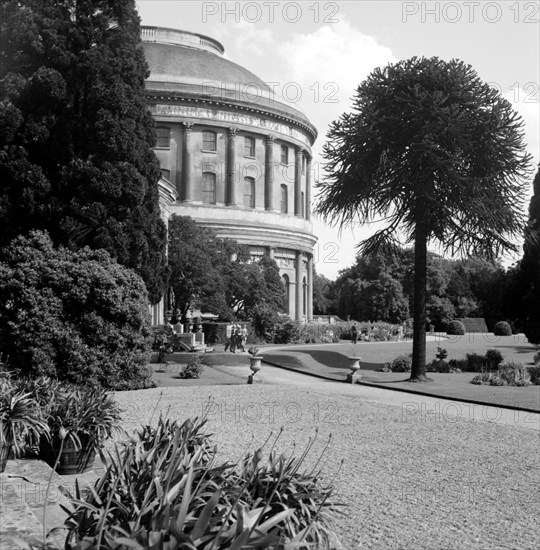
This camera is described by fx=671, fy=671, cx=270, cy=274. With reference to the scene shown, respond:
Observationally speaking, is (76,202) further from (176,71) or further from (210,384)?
(176,71)

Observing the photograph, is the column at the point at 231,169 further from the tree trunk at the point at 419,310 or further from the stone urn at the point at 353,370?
the stone urn at the point at 353,370

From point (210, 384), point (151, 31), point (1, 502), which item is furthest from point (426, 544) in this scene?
point (151, 31)

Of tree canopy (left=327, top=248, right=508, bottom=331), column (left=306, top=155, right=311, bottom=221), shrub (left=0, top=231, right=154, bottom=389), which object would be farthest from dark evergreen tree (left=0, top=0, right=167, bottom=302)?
column (left=306, top=155, right=311, bottom=221)

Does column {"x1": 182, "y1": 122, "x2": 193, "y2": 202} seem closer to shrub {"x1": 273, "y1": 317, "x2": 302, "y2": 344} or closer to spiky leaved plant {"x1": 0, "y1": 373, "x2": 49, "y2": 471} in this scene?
shrub {"x1": 273, "y1": 317, "x2": 302, "y2": 344}

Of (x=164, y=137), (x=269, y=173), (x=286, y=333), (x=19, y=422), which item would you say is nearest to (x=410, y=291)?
(x=269, y=173)

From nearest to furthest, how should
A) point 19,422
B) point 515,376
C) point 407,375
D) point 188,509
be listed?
point 188,509 < point 19,422 < point 515,376 < point 407,375

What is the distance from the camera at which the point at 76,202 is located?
2058 cm

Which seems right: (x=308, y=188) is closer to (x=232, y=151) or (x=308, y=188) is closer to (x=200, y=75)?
(x=232, y=151)

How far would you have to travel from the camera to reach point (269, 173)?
67.6m

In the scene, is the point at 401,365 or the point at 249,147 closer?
the point at 401,365

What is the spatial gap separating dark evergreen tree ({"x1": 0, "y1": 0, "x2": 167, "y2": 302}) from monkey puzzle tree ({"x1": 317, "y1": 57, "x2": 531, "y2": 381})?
8.78 meters

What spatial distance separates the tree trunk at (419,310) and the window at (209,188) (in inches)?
1609

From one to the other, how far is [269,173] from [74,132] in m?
47.1

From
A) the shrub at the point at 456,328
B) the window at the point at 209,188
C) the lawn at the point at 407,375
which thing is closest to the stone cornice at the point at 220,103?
the window at the point at 209,188
